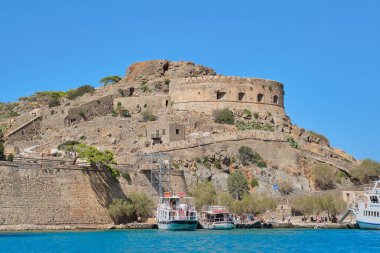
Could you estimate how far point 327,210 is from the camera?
60.1 meters

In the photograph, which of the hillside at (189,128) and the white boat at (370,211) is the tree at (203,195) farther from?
the white boat at (370,211)

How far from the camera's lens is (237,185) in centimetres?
5959

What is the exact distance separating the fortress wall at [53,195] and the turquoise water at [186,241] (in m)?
1.53

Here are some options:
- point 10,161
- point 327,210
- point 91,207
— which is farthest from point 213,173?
point 10,161

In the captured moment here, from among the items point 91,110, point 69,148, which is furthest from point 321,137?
point 69,148

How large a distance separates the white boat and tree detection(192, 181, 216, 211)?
993 cm

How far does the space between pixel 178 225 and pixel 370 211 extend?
45.8 feet

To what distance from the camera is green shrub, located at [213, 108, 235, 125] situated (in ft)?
231

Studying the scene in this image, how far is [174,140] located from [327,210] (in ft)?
41.1

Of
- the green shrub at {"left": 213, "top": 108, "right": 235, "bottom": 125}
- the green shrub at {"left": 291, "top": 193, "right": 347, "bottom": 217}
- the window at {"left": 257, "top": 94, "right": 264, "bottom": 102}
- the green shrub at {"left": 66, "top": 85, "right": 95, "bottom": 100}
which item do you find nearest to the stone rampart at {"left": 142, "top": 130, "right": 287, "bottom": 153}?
the green shrub at {"left": 213, "top": 108, "right": 235, "bottom": 125}

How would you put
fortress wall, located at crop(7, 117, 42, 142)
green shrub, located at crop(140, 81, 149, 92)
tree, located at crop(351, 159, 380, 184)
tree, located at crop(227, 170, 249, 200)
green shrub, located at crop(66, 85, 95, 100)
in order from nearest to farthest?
1. tree, located at crop(227, 170, 249, 200)
2. tree, located at crop(351, 159, 380, 184)
3. fortress wall, located at crop(7, 117, 42, 142)
4. green shrub, located at crop(140, 81, 149, 92)
5. green shrub, located at crop(66, 85, 95, 100)

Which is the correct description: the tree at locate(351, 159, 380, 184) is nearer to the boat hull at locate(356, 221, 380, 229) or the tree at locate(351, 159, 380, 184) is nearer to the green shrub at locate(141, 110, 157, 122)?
the boat hull at locate(356, 221, 380, 229)

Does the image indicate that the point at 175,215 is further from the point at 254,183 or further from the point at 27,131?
the point at 27,131

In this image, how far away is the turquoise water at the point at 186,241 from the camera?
4012 cm
